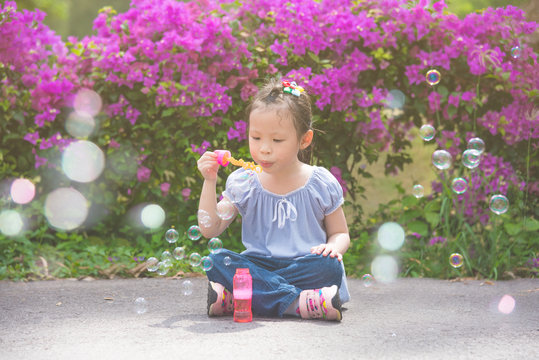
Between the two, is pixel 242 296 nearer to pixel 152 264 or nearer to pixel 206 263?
pixel 206 263

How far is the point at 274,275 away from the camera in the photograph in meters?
2.82

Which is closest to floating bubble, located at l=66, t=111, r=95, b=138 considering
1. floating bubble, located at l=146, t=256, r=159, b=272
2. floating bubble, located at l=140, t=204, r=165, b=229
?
floating bubble, located at l=140, t=204, r=165, b=229

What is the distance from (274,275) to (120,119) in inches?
79.0

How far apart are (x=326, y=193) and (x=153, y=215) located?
1817 millimetres

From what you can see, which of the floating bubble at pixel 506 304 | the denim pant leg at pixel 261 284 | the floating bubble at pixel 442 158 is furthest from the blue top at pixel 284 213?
the floating bubble at pixel 442 158

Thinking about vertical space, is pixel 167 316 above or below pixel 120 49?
below

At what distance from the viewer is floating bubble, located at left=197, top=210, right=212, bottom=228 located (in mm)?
2908

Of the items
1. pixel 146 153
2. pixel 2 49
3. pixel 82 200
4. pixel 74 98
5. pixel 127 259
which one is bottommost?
pixel 127 259

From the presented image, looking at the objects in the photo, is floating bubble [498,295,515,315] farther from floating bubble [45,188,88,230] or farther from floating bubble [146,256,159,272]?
floating bubble [45,188,88,230]

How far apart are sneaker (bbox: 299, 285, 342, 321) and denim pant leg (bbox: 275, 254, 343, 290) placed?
0.04 m

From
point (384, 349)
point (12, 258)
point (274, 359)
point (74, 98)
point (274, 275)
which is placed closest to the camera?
point (274, 359)

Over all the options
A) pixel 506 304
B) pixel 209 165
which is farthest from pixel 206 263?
pixel 506 304

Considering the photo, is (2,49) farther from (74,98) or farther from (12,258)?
(12,258)

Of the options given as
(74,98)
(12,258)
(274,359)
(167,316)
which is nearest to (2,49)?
(74,98)
